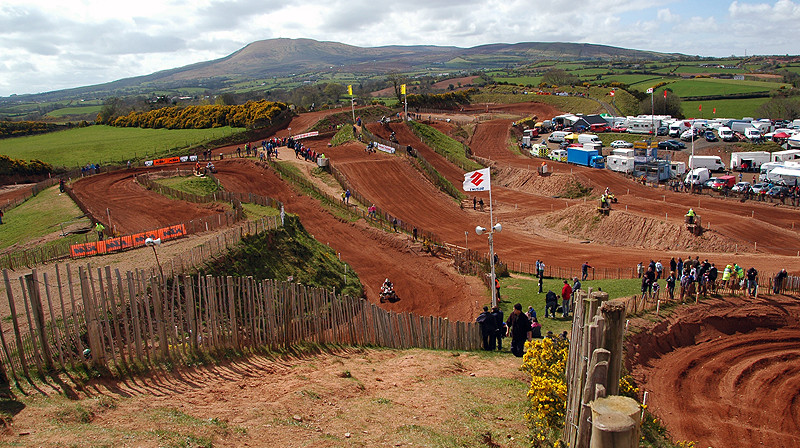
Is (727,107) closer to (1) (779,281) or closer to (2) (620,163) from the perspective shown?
(2) (620,163)

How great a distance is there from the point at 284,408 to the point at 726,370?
51.1ft

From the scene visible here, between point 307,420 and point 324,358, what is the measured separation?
4.73m

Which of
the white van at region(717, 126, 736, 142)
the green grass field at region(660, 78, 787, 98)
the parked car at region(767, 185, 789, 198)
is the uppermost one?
the green grass field at region(660, 78, 787, 98)

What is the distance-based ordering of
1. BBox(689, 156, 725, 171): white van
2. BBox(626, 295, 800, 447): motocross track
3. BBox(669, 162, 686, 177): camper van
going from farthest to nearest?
BBox(689, 156, 725, 171): white van, BBox(669, 162, 686, 177): camper van, BBox(626, 295, 800, 447): motocross track

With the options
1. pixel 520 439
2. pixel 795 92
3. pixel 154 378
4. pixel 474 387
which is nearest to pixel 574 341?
pixel 520 439

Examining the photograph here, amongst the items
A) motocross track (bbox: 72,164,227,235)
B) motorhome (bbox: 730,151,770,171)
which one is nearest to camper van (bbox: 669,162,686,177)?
motorhome (bbox: 730,151,770,171)

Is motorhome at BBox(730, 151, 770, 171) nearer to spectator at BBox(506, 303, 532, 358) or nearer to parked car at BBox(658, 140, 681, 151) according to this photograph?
parked car at BBox(658, 140, 681, 151)

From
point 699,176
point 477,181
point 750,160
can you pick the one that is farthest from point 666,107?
point 477,181

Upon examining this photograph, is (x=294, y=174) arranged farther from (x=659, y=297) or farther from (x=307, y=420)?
(x=307, y=420)

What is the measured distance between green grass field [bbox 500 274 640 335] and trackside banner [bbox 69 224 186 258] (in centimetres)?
1605

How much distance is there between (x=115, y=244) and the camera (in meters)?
24.1

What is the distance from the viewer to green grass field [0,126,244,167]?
68.8m

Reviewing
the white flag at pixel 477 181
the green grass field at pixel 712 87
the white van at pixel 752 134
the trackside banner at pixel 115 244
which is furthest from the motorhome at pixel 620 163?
the green grass field at pixel 712 87

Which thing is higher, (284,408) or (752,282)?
(284,408)
